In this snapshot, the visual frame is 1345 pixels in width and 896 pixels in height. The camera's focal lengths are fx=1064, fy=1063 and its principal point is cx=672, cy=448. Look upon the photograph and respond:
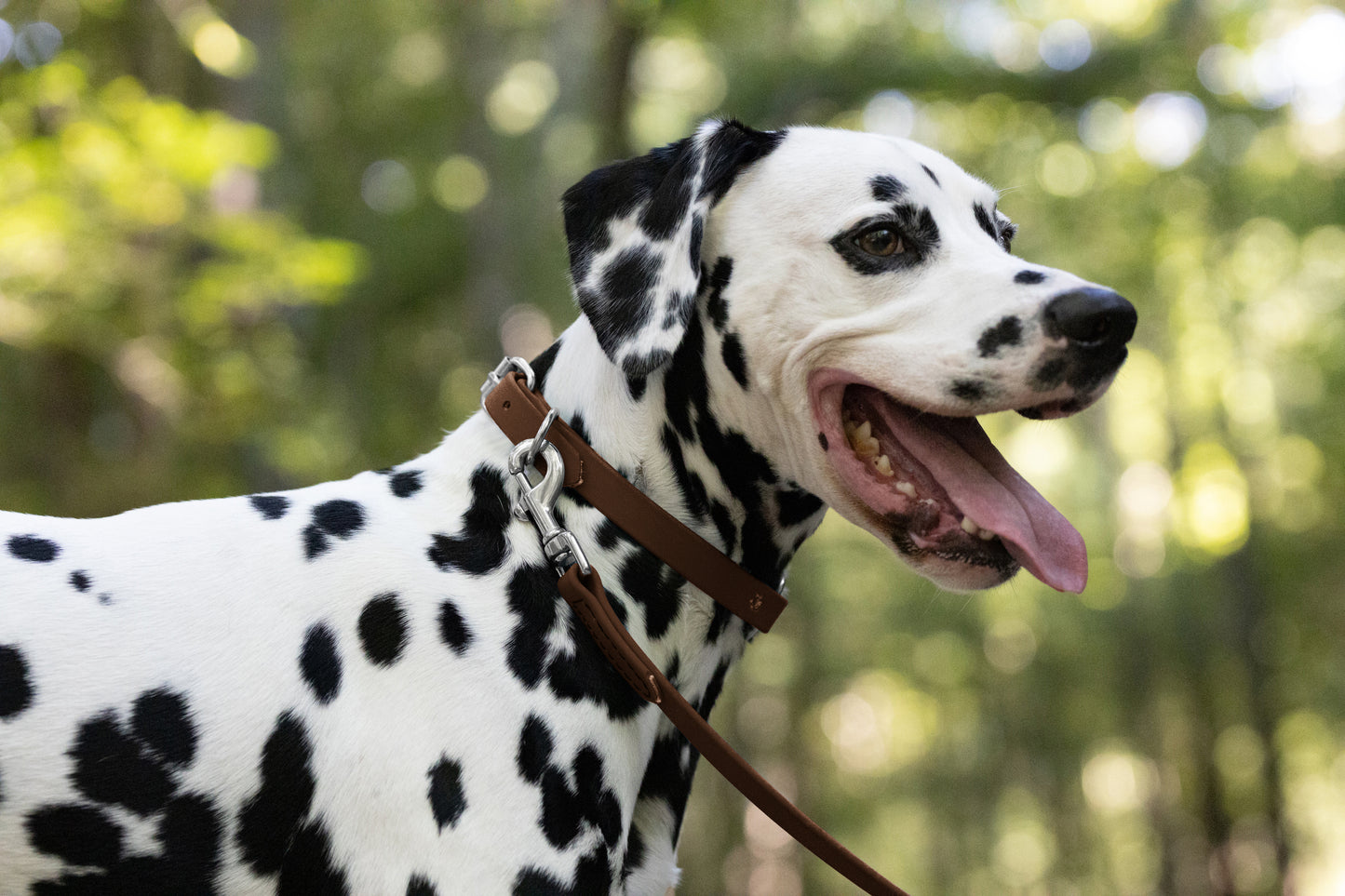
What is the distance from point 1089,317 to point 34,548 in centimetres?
231

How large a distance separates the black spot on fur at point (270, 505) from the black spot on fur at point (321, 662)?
1.07 feet

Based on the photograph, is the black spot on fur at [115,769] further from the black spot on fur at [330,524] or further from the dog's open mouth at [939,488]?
the dog's open mouth at [939,488]

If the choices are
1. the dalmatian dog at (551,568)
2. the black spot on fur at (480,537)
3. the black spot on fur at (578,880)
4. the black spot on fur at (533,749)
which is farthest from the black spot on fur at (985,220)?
the black spot on fur at (578,880)

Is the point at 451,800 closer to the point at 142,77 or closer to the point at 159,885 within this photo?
the point at 159,885

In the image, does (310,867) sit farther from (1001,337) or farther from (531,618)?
(1001,337)

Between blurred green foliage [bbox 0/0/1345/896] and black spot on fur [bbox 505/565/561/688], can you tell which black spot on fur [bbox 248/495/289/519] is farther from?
blurred green foliage [bbox 0/0/1345/896]

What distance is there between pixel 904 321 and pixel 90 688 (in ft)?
6.24

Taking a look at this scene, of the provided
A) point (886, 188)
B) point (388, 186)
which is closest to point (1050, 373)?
point (886, 188)

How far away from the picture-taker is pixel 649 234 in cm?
260

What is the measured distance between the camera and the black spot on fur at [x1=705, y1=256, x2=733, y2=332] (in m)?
2.62

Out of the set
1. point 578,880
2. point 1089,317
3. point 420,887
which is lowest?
point 578,880

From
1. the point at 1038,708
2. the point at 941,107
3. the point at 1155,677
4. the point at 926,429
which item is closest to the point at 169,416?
the point at 926,429

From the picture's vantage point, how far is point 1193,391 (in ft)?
67.9

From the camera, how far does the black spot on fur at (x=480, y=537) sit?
2379 mm
